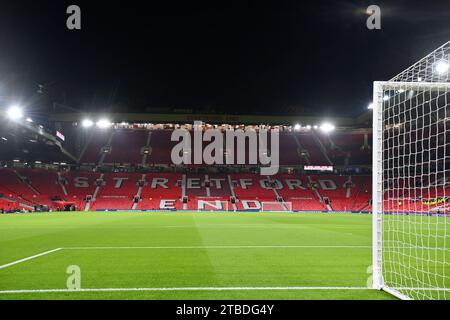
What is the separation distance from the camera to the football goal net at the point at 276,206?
41.6m

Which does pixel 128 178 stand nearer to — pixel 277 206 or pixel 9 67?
pixel 277 206

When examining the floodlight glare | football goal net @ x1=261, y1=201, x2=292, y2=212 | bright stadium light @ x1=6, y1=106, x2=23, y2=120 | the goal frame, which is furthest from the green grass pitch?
football goal net @ x1=261, y1=201, x2=292, y2=212

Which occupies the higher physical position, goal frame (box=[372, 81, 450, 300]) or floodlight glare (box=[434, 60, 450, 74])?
Answer: floodlight glare (box=[434, 60, 450, 74])

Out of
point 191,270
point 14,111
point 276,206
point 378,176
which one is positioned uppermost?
point 14,111

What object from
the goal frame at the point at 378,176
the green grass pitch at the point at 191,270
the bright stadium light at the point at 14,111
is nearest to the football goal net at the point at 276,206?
the bright stadium light at the point at 14,111

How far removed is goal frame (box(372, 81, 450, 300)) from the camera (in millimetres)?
A: 4754

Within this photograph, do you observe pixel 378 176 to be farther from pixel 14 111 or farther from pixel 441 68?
pixel 14 111

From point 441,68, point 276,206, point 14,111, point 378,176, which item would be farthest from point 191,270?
point 276,206

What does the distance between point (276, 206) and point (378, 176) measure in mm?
38255

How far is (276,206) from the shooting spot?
42.5m

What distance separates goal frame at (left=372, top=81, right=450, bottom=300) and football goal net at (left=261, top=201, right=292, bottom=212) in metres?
36.8

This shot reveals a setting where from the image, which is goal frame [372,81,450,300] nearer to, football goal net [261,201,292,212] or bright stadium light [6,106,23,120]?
bright stadium light [6,106,23,120]

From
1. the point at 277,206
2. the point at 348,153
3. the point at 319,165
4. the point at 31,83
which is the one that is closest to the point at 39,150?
the point at 31,83

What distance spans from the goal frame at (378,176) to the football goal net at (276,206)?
3682 centimetres
